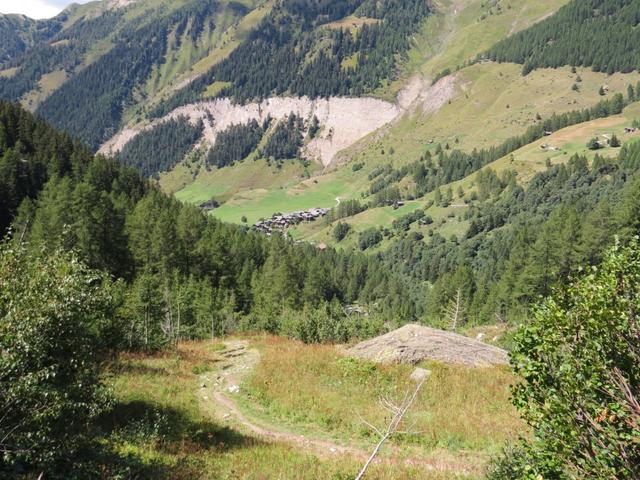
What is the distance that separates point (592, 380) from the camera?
682 cm

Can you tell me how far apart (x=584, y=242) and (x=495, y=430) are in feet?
255

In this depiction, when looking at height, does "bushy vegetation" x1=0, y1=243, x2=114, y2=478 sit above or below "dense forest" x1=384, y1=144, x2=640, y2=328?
above

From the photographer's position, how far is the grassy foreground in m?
13.5

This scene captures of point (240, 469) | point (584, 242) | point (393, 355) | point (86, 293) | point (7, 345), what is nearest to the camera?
point (7, 345)

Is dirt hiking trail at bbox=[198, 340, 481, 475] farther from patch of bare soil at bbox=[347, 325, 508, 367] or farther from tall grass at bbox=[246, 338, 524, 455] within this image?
patch of bare soil at bbox=[347, 325, 508, 367]

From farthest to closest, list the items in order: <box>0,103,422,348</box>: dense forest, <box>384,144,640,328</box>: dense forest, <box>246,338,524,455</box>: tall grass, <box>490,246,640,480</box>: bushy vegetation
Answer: <box>384,144,640,328</box>: dense forest → <box>0,103,422,348</box>: dense forest → <box>246,338,524,455</box>: tall grass → <box>490,246,640,480</box>: bushy vegetation

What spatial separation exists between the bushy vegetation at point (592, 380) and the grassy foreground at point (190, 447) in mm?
7627

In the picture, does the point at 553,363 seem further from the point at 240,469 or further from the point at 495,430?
the point at 495,430

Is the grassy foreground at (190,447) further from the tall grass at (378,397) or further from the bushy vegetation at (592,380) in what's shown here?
the bushy vegetation at (592,380)

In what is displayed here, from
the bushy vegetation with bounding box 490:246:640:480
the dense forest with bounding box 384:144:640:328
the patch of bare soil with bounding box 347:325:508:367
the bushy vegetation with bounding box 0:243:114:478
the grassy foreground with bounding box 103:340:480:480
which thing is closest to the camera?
the bushy vegetation with bounding box 490:246:640:480

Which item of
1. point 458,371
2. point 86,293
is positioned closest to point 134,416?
point 86,293

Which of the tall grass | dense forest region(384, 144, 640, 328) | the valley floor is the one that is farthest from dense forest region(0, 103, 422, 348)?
dense forest region(384, 144, 640, 328)

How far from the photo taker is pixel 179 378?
25.2m

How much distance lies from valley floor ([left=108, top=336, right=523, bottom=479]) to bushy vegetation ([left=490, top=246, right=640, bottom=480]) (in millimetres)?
5648
